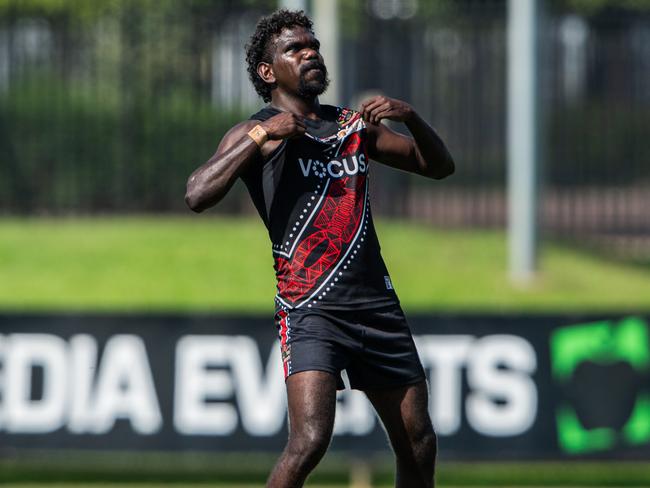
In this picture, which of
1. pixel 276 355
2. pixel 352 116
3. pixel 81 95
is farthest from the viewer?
pixel 81 95

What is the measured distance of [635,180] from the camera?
1830 cm

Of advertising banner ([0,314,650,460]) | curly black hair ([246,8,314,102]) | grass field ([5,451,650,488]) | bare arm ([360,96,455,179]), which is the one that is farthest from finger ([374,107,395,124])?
grass field ([5,451,650,488])

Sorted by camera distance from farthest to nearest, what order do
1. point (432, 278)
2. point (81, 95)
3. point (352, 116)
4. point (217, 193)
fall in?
point (81, 95), point (432, 278), point (352, 116), point (217, 193)

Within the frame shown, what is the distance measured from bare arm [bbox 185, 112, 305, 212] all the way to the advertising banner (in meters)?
4.26

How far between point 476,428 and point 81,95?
9549 millimetres

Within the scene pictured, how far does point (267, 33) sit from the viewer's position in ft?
19.8

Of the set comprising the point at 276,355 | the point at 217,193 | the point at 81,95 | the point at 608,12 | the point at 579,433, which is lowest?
the point at 579,433

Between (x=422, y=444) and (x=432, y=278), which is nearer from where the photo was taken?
(x=422, y=444)

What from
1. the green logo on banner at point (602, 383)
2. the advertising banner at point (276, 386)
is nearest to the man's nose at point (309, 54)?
the advertising banner at point (276, 386)

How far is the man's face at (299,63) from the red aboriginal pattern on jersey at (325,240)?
0.33m

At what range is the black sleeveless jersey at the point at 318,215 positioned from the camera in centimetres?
591

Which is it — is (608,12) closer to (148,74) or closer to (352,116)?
(148,74)

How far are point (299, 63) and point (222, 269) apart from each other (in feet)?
35.4

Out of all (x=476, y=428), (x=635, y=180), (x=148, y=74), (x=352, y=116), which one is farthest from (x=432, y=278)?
(x=352, y=116)
